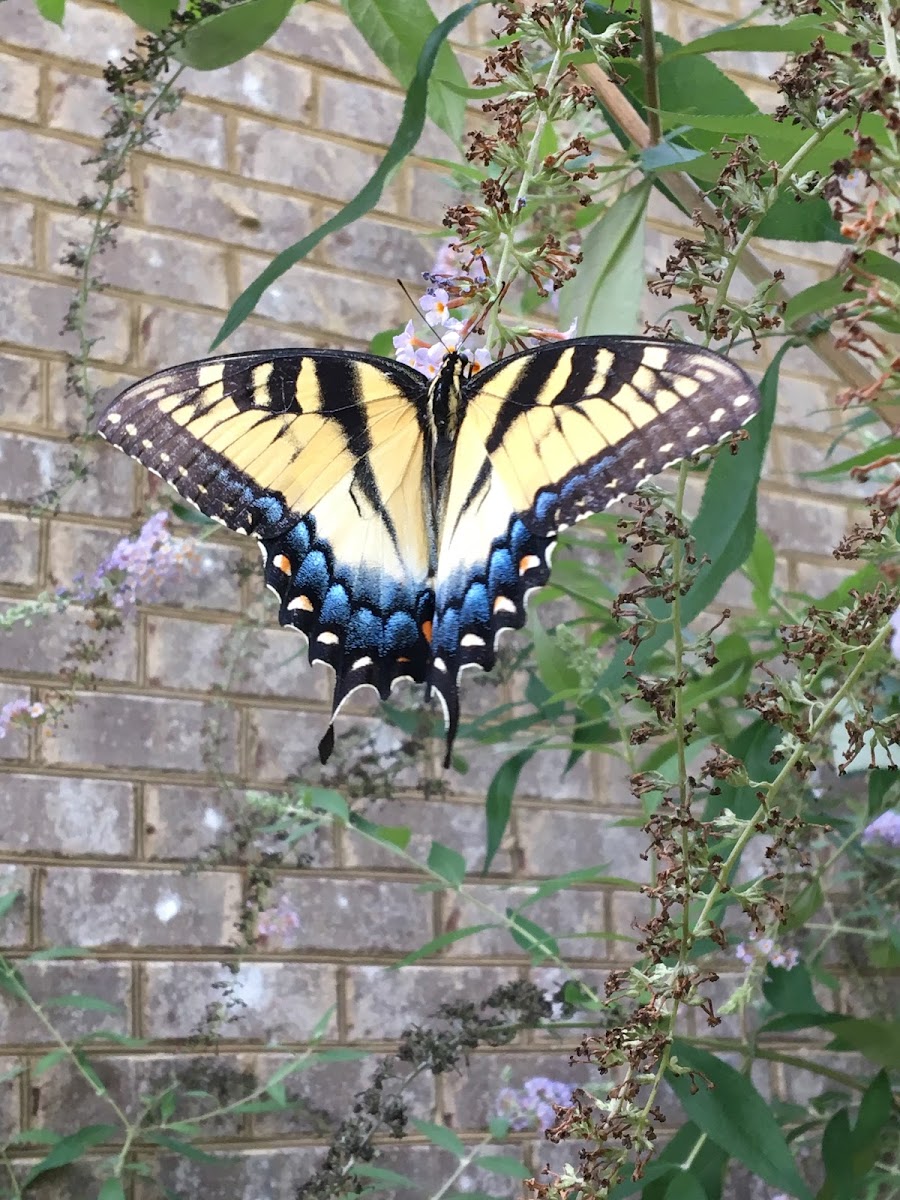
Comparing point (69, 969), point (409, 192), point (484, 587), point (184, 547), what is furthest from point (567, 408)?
point (409, 192)

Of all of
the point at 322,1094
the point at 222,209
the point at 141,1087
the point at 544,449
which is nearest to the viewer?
the point at 544,449

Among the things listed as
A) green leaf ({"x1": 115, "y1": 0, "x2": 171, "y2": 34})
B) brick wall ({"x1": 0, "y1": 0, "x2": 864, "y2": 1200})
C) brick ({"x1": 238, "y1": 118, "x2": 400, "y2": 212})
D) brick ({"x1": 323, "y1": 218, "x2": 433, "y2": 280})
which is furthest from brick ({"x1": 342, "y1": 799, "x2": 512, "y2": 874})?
green leaf ({"x1": 115, "y1": 0, "x2": 171, "y2": 34})

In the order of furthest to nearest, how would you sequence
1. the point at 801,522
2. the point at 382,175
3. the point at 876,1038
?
the point at 801,522, the point at 876,1038, the point at 382,175

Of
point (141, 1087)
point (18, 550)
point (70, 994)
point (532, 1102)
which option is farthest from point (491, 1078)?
point (18, 550)

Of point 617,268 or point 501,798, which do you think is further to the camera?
point 501,798

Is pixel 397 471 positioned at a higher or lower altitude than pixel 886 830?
higher

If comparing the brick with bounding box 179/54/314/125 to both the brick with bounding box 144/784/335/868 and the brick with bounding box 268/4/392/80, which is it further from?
the brick with bounding box 144/784/335/868

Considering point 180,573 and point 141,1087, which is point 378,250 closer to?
point 180,573
